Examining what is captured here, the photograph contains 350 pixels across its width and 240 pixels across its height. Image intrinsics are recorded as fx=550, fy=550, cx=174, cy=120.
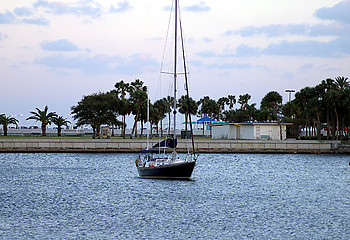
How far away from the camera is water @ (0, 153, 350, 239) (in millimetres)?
26453

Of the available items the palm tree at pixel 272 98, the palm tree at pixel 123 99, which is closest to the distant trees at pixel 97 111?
the palm tree at pixel 123 99

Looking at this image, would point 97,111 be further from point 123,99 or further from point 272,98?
point 272,98

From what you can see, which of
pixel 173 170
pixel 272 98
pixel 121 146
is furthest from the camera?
pixel 272 98

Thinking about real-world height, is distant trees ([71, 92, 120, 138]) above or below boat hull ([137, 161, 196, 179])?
above

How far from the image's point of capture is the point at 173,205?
34562 mm

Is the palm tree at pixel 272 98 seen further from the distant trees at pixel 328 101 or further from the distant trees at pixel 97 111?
the distant trees at pixel 97 111

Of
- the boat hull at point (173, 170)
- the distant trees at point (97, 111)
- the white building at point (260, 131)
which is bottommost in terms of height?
the boat hull at point (173, 170)

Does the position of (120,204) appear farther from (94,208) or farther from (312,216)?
(312,216)

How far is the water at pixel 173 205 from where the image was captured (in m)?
26.5

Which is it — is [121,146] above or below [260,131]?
below

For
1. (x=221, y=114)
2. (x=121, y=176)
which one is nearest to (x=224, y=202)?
(x=121, y=176)

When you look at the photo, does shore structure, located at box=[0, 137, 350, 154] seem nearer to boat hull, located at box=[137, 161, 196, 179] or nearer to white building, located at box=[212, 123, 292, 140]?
white building, located at box=[212, 123, 292, 140]

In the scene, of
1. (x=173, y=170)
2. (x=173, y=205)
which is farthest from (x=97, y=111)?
(x=173, y=205)

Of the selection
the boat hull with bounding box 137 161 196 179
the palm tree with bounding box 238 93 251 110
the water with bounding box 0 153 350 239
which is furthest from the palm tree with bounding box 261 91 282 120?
the boat hull with bounding box 137 161 196 179
